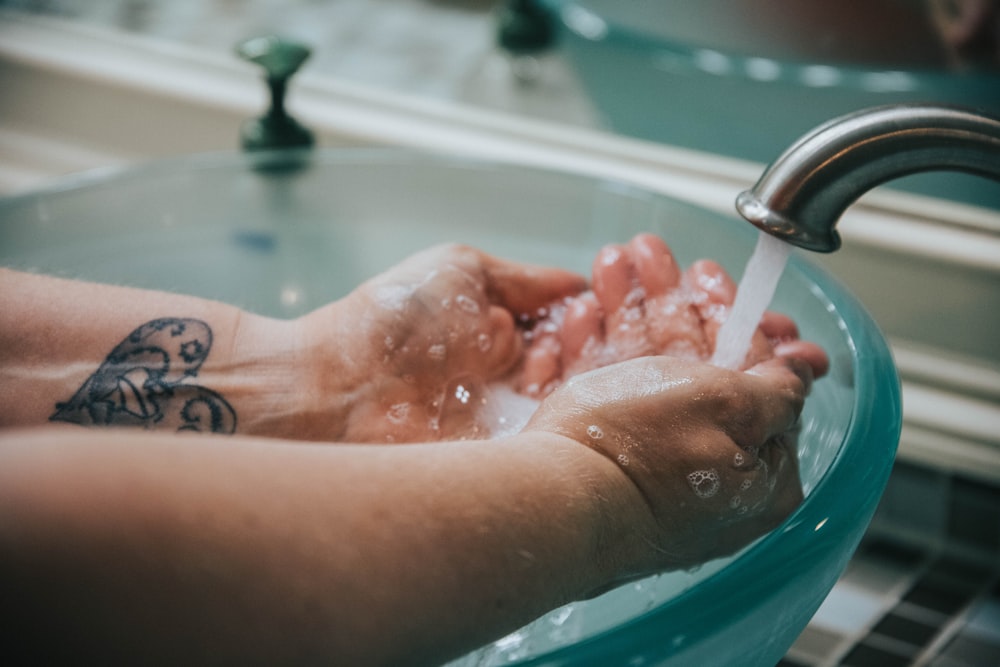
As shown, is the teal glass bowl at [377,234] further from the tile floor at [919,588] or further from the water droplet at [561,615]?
the tile floor at [919,588]

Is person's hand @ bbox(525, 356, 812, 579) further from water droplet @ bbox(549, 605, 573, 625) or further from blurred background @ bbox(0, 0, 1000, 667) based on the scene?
blurred background @ bbox(0, 0, 1000, 667)

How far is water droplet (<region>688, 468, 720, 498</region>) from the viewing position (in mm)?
425

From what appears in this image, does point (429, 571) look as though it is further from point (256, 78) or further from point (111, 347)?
point (256, 78)

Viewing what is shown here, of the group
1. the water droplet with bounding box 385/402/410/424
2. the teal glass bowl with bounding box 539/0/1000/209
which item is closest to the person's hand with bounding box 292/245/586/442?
the water droplet with bounding box 385/402/410/424

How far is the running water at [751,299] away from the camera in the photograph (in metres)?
0.46

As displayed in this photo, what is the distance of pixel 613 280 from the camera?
59 centimetres

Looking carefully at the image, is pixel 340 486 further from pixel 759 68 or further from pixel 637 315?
pixel 759 68

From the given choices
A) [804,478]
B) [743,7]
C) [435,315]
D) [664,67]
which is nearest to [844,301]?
[804,478]

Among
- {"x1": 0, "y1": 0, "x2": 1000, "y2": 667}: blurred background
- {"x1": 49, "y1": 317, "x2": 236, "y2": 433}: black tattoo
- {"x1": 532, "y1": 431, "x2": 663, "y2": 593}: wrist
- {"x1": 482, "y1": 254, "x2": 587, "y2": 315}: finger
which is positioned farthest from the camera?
{"x1": 0, "y1": 0, "x2": 1000, "y2": 667}: blurred background

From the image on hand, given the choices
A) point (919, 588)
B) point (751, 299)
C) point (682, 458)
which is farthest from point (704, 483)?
point (919, 588)

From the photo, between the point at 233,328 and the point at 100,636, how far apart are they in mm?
311

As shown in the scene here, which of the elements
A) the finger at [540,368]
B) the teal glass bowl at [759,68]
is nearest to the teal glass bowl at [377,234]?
the finger at [540,368]

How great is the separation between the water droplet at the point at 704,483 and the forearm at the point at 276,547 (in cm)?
7

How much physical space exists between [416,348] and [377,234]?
16cm
